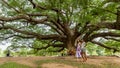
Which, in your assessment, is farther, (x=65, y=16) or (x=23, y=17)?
(x=65, y=16)

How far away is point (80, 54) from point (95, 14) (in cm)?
437

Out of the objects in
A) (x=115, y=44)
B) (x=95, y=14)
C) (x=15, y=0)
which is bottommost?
(x=115, y=44)

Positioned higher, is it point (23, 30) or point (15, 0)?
point (15, 0)

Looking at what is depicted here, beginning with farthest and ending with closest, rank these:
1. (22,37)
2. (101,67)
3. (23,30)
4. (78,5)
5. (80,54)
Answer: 1. (22,37)
2. (23,30)
3. (78,5)
4. (80,54)
5. (101,67)

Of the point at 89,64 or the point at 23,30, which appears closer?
the point at 89,64

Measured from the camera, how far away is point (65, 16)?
28.0 meters

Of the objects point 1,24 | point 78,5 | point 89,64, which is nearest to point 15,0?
point 1,24

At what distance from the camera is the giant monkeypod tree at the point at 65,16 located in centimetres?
2425

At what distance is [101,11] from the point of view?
23.8 metres

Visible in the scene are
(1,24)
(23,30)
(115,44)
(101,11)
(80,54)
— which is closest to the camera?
(80,54)

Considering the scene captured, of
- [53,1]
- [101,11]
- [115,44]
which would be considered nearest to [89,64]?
[101,11]

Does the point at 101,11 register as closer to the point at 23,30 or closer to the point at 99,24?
the point at 99,24

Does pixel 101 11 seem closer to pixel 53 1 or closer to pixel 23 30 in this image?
pixel 53 1

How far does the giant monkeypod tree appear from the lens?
24.3 m
